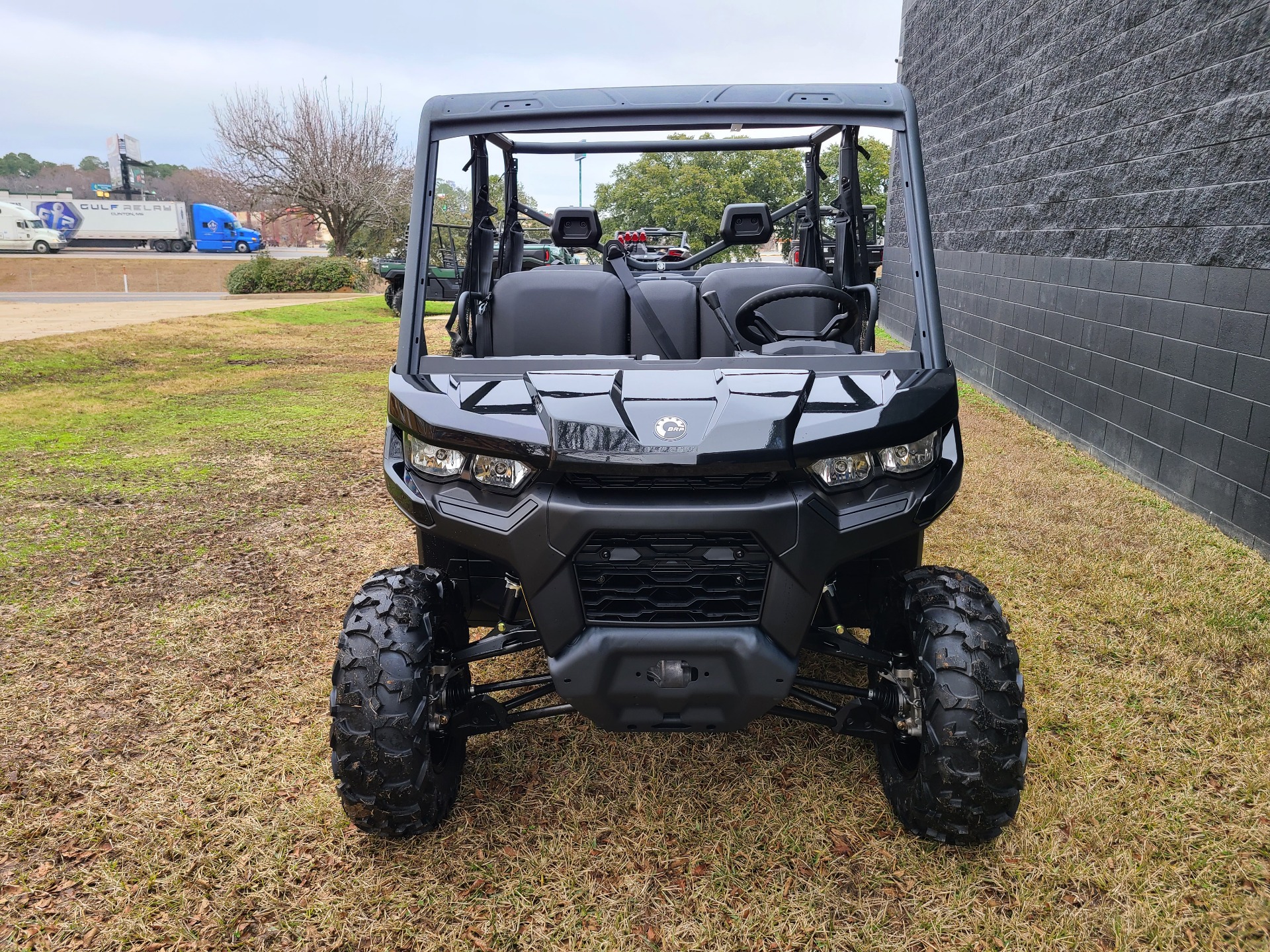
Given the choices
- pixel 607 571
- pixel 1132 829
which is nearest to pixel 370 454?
pixel 607 571

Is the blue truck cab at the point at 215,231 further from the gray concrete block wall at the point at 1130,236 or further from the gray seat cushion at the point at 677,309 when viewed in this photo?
the gray seat cushion at the point at 677,309

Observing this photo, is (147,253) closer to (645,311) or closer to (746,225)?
(746,225)

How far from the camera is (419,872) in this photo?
Answer: 8.05ft

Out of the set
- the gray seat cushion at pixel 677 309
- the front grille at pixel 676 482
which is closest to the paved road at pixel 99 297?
the gray seat cushion at pixel 677 309

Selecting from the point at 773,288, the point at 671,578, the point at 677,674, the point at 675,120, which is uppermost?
the point at 675,120

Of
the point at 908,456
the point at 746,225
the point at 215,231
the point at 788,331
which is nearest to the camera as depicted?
the point at 908,456

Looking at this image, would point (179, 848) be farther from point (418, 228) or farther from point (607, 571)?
point (418, 228)

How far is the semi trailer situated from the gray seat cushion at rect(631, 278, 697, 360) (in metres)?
53.5

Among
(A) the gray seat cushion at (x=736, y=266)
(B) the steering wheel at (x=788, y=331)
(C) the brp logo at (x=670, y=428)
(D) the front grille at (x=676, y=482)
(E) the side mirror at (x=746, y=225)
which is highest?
(E) the side mirror at (x=746, y=225)

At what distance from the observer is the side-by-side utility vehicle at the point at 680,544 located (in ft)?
7.18

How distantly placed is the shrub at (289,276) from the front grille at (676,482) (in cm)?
2435

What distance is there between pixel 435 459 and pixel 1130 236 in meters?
5.43

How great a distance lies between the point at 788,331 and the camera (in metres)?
3.33

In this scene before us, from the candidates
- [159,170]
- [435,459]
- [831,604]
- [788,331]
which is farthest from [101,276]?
[159,170]
